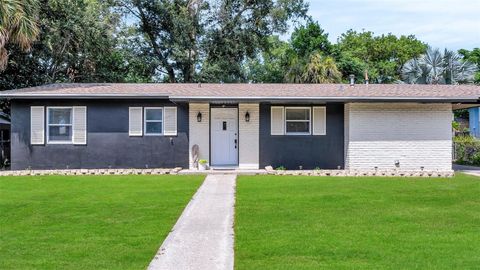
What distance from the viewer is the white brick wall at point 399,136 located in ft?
60.0

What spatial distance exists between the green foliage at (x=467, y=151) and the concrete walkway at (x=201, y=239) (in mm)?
15711

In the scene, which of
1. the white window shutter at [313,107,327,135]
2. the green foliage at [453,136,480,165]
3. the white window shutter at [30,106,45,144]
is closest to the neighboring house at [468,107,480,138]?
the green foliage at [453,136,480,165]

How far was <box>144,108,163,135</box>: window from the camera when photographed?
18.8 meters

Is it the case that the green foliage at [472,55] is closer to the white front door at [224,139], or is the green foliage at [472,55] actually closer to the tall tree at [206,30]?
the tall tree at [206,30]

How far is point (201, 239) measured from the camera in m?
7.09

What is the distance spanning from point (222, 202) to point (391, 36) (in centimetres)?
3874

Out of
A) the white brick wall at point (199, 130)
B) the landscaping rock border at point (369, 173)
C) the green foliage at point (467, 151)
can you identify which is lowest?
the landscaping rock border at point (369, 173)

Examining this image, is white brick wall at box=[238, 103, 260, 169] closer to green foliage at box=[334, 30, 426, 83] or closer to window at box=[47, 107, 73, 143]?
window at box=[47, 107, 73, 143]

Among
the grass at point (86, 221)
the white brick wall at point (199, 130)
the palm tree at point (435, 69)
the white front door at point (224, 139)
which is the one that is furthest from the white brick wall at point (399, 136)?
the palm tree at point (435, 69)

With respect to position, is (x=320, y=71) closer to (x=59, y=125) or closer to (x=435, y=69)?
(x=435, y=69)

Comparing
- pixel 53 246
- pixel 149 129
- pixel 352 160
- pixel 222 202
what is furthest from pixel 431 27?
pixel 53 246

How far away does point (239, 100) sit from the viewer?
17703mm

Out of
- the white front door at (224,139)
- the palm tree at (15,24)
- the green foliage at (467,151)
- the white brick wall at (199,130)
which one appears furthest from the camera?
the green foliage at (467,151)

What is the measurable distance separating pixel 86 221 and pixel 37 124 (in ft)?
37.5
